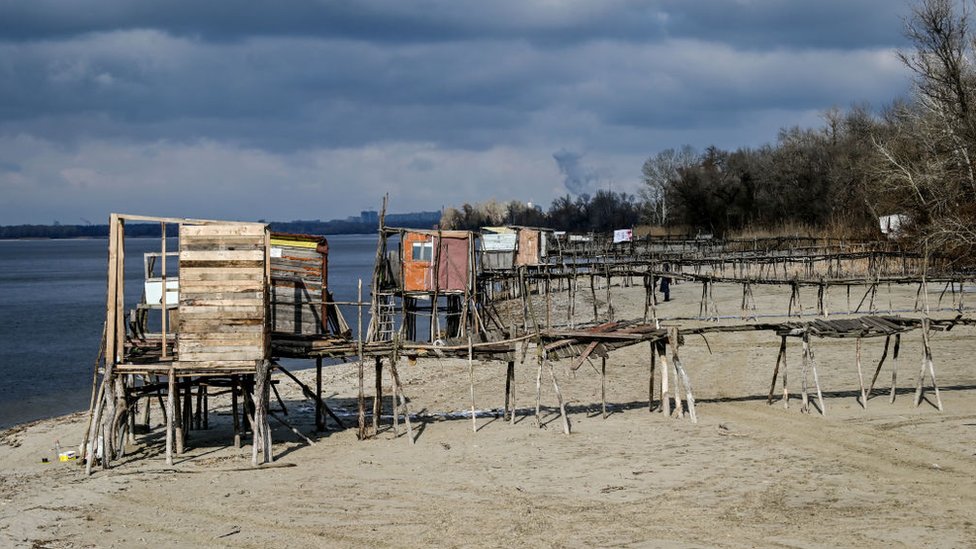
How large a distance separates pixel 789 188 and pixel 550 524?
75.4 meters

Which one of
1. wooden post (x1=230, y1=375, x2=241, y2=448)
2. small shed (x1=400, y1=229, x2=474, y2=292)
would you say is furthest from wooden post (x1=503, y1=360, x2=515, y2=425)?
small shed (x1=400, y1=229, x2=474, y2=292)

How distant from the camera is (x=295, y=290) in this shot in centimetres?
1895

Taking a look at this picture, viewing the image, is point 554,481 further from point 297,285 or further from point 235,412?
point 297,285

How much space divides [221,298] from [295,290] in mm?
2620

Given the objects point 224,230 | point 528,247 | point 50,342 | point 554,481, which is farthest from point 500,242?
point 554,481

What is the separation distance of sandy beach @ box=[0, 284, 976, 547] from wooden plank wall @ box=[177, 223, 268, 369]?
76.8 inches

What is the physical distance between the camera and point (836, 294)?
4234 centimetres

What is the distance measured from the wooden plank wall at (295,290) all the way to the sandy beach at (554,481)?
229 centimetres

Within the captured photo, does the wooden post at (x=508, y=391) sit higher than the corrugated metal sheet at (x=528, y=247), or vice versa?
the corrugated metal sheet at (x=528, y=247)

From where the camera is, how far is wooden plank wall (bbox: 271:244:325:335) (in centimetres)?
1883

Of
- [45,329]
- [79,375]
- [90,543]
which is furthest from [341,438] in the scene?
[45,329]

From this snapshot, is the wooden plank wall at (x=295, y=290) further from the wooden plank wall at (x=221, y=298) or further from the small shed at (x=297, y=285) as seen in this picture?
the wooden plank wall at (x=221, y=298)

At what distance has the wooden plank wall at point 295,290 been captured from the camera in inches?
741

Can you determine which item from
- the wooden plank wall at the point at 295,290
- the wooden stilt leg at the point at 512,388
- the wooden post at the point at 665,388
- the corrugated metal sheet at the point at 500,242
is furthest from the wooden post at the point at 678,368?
the corrugated metal sheet at the point at 500,242
